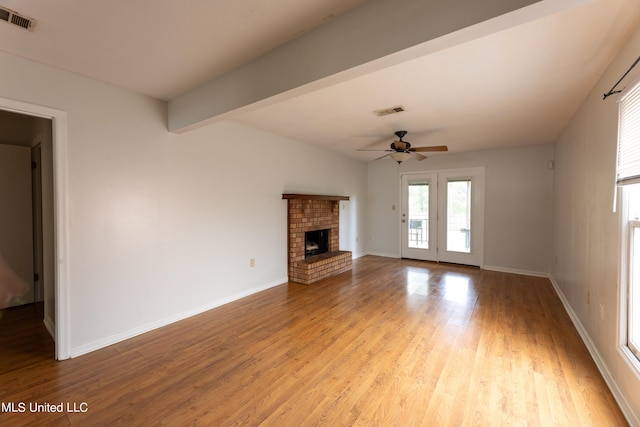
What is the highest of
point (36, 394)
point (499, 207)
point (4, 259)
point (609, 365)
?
point (499, 207)

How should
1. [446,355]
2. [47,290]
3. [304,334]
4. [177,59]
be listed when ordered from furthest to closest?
[47,290] → [304,334] → [446,355] → [177,59]

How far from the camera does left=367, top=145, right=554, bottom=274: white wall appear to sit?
16.0 feet

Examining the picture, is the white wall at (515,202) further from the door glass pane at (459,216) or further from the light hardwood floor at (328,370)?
the light hardwood floor at (328,370)

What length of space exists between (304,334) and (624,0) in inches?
128

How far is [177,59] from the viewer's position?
2.10m

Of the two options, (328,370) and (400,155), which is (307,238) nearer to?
(400,155)

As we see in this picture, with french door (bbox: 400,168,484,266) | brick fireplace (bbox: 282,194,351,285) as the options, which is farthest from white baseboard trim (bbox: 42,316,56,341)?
french door (bbox: 400,168,484,266)

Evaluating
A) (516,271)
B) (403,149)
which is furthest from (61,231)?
(516,271)

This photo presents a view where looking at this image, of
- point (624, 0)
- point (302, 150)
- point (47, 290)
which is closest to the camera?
point (624, 0)

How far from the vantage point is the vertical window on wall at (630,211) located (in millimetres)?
1646

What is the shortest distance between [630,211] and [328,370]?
7.76ft

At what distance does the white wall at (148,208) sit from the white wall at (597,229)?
3684 millimetres

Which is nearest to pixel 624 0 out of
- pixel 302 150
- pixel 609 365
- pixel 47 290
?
pixel 609 365

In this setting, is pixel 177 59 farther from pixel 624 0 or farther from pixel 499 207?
pixel 499 207
